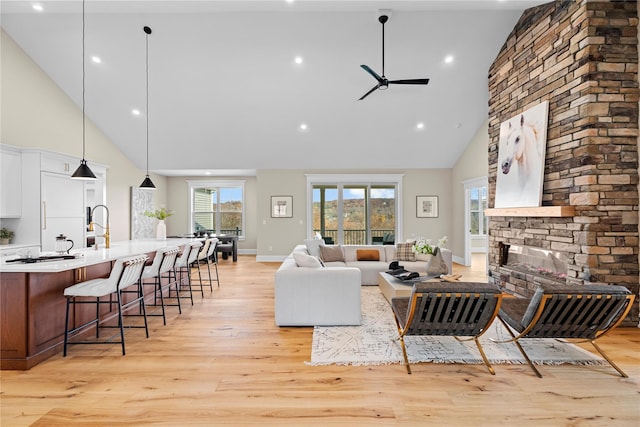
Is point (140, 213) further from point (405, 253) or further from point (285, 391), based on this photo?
point (285, 391)

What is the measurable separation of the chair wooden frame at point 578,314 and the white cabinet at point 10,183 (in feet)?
21.9

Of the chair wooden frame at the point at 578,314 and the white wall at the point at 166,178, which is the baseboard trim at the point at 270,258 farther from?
the chair wooden frame at the point at 578,314

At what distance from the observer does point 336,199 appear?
9.37 meters

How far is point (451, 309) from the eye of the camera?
8.80 feet

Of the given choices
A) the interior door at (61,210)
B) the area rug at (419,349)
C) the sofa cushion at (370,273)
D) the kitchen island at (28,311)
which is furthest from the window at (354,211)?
the kitchen island at (28,311)

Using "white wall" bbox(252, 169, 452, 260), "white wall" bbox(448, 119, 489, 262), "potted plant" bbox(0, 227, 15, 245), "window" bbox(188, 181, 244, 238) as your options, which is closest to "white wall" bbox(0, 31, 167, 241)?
"potted plant" bbox(0, 227, 15, 245)

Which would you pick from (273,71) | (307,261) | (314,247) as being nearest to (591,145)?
(307,261)

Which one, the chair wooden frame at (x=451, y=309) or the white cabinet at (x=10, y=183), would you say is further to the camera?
the white cabinet at (x=10, y=183)

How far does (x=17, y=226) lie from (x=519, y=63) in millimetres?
8097

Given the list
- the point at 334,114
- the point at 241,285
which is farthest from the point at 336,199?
the point at 241,285

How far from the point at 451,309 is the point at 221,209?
892cm

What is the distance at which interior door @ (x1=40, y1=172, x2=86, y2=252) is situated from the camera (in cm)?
514

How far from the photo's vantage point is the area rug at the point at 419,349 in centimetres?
292

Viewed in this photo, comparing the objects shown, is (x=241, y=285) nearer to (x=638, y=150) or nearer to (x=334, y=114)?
(x=334, y=114)
